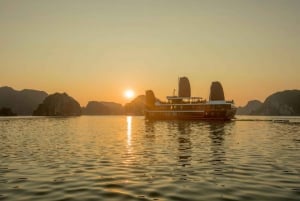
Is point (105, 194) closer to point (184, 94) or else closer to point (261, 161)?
point (261, 161)

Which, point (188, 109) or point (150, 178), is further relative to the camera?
point (188, 109)

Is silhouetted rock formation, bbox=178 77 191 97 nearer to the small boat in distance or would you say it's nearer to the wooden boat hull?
the small boat in distance

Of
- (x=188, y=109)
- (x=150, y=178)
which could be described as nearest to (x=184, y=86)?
(x=188, y=109)

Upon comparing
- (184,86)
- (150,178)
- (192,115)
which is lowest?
(150,178)

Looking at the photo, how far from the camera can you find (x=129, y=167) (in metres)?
20.0

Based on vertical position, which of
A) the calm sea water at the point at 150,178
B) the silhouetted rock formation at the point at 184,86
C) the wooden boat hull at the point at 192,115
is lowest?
the calm sea water at the point at 150,178

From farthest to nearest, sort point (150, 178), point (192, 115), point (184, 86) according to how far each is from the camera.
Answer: point (184, 86) < point (192, 115) < point (150, 178)

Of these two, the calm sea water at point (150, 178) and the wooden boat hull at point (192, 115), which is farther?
the wooden boat hull at point (192, 115)

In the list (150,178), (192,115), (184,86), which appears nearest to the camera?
(150,178)

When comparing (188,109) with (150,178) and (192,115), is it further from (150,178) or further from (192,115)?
(150,178)

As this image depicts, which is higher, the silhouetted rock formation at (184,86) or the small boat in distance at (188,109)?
the silhouetted rock formation at (184,86)

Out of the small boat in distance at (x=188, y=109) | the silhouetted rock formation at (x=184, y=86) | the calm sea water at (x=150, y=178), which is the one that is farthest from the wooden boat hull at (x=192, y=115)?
the calm sea water at (x=150, y=178)

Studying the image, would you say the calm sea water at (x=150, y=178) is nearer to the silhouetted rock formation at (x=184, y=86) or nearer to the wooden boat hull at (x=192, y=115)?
the wooden boat hull at (x=192, y=115)

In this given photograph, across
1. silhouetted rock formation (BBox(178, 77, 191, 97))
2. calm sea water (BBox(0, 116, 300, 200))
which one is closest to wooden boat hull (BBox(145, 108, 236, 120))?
silhouetted rock formation (BBox(178, 77, 191, 97))
